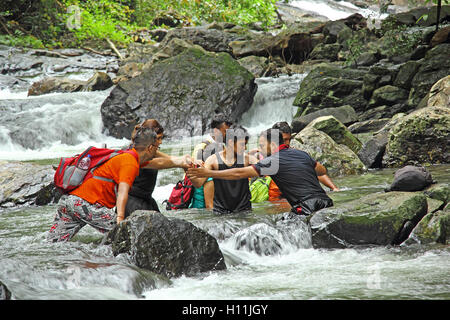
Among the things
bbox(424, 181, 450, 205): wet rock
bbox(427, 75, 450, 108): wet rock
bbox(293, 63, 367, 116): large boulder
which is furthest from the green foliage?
bbox(424, 181, 450, 205): wet rock

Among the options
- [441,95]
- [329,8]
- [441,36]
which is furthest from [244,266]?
[329,8]

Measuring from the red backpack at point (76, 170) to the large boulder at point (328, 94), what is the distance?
1107cm

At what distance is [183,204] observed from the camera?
23.3 ft

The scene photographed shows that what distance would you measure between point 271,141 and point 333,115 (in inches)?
321

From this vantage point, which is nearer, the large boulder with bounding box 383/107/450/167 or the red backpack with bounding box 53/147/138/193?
the red backpack with bounding box 53/147/138/193

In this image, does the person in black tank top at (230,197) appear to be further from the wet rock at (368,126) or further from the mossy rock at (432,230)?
the wet rock at (368,126)

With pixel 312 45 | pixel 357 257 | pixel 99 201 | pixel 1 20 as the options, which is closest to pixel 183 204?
pixel 99 201

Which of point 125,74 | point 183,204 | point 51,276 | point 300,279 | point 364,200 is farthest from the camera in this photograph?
point 125,74

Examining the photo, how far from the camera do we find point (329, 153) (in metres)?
9.59

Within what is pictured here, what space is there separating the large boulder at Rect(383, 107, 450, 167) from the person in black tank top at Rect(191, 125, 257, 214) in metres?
4.50

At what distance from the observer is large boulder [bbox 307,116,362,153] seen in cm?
1078

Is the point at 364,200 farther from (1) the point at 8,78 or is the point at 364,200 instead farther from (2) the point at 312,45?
(1) the point at 8,78

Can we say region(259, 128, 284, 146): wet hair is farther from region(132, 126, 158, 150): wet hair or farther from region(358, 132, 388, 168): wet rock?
region(358, 132, 388, 168): wet rock
